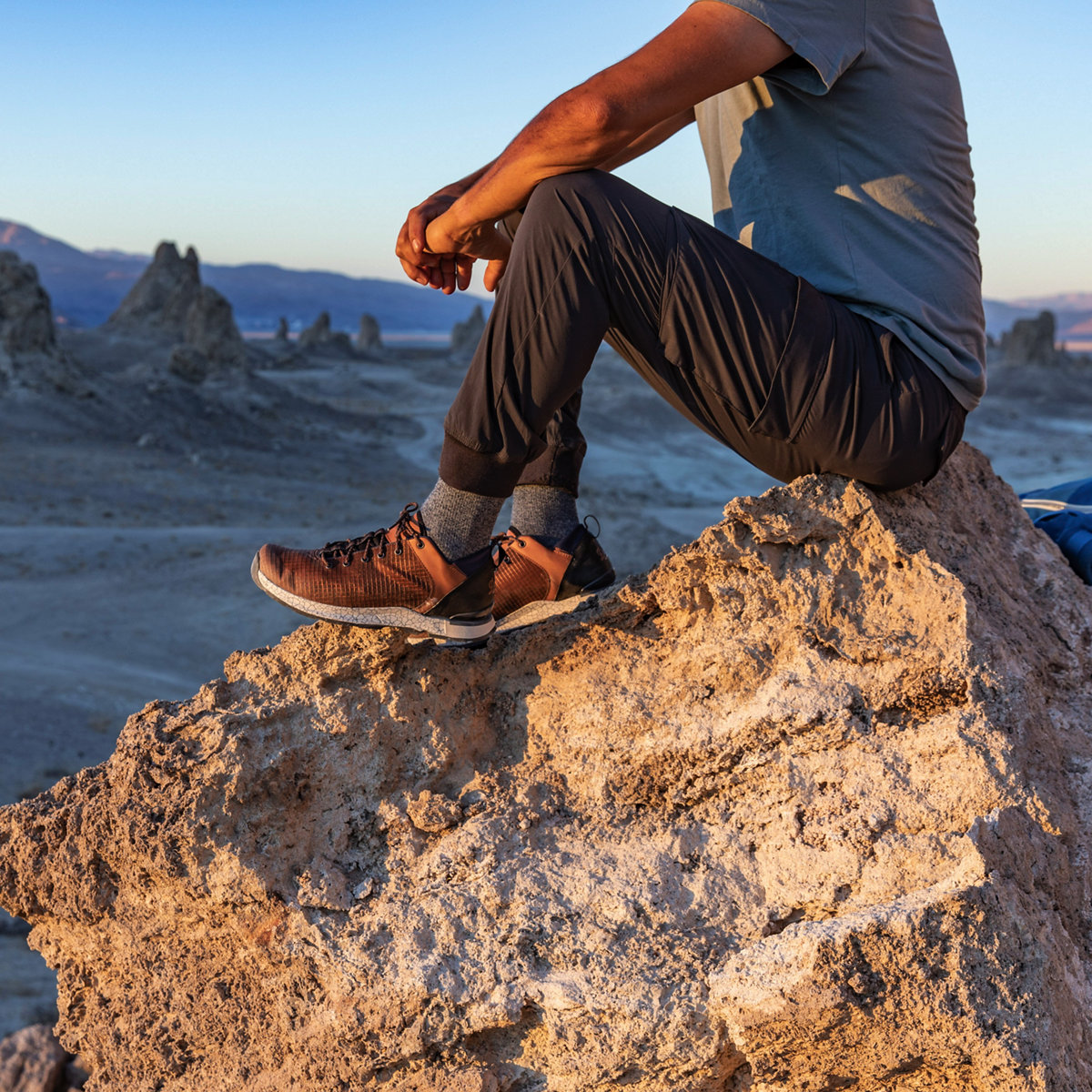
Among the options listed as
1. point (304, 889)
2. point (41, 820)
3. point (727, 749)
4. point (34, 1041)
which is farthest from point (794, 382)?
point (34, 1041)

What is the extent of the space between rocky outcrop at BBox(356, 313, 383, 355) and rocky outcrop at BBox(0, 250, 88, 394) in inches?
786

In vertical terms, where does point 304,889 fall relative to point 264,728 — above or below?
below

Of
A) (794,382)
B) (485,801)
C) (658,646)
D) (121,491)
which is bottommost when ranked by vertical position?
(121,491)

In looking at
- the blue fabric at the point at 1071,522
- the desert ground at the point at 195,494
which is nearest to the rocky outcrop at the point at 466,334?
the desert ground at the point at 195,494

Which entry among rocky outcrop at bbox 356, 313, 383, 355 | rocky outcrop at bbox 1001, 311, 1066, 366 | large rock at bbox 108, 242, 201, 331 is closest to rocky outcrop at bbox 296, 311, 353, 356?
rocky outcrop at bbox 356, 313, 383, 355

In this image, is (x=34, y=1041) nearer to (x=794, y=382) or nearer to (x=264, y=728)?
(x=264, y=728)

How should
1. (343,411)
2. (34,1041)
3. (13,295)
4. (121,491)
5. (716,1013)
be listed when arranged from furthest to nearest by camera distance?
1. (343,411)
2. (13,295)
3. (121,491)
4. (34,1041)
5. (716,1013)

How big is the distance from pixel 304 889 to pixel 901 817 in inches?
46.0

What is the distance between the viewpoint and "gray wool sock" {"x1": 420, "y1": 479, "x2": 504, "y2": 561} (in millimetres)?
2088

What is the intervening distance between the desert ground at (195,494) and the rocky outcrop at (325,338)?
3322 millimetres

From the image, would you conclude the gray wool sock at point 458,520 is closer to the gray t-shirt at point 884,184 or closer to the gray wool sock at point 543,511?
the gray wool sock at point 543,511

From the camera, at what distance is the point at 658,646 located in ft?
7.25

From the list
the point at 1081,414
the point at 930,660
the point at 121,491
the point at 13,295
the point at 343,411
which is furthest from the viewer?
the point at 1081,414

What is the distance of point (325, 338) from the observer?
1478 inches
